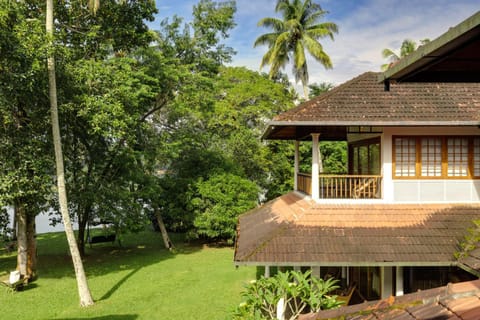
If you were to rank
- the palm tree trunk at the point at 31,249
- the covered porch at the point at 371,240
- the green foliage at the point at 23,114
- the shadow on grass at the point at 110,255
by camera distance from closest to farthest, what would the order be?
1. the covered porch at the point at 371,240
2. the green foliage at the point at 23,114
3. the palm tree trunk at the point at 31,249
4. the shadow on grass at the point at 110,255

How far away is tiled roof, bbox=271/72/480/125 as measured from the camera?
851 cm

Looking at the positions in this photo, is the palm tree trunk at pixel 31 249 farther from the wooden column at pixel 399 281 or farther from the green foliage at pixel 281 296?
the wooden column at pixel 399 281

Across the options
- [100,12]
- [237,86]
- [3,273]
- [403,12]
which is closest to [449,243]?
[403,12]

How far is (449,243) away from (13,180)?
39.8 feet

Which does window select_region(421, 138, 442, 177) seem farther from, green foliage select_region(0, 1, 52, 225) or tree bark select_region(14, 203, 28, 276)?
tree bark select_region(14, 203, 28, 276)

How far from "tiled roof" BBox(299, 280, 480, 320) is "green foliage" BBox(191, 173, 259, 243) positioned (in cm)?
1621

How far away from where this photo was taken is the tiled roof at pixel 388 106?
851cm

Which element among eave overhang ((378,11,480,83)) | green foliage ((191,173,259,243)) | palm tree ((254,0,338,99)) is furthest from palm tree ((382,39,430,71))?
eave overhang ((378,11,480,83))

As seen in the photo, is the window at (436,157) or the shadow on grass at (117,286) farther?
the shadow on grass at (117,286)

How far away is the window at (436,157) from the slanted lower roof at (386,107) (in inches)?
28.2

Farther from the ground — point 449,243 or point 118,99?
point 118,99

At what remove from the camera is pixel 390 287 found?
9547mm

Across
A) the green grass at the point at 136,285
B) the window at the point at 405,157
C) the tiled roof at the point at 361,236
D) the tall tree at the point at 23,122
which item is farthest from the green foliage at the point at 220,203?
the window at the point at 405,157

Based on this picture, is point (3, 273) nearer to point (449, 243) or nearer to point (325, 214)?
point (325, 214)
